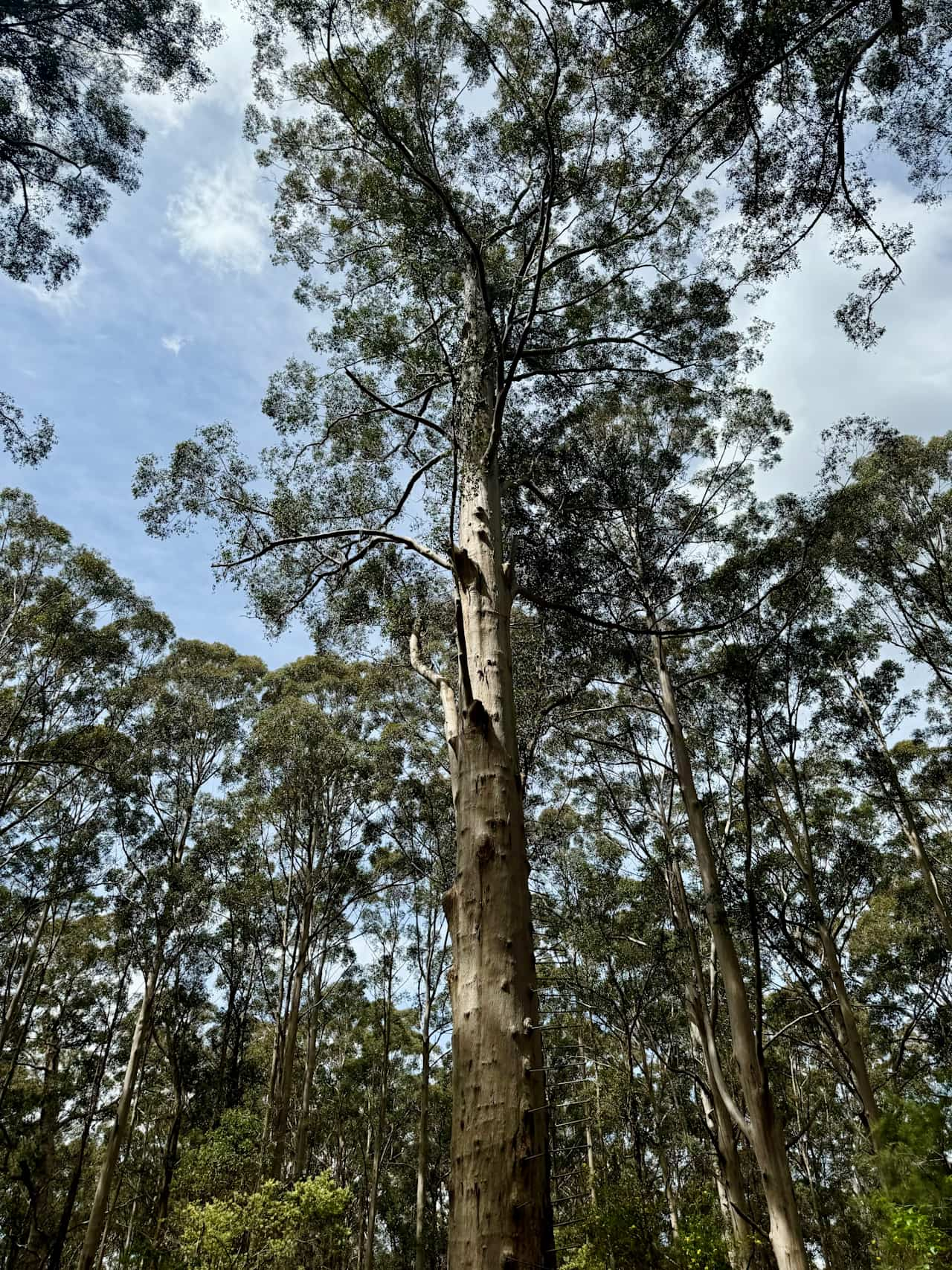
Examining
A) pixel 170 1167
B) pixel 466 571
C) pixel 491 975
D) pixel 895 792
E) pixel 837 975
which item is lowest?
pixel 491 975

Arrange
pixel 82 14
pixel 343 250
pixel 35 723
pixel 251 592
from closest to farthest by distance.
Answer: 1. pixel 82 14
2. pixel 251 592
3. pixel 343 250
4. pixel 35 723

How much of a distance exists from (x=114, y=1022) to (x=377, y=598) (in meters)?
13.1

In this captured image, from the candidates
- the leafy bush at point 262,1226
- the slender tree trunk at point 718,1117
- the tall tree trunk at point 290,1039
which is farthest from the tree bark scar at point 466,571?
the tall tree trunk at point 290,1039

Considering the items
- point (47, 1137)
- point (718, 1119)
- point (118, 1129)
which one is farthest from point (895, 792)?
point (47, 1137)

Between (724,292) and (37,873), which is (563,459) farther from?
(37,873)

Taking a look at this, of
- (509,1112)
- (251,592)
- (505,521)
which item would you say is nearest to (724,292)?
(505,521)

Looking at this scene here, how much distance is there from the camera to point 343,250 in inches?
337

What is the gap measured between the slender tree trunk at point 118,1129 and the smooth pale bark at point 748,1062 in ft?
30.8

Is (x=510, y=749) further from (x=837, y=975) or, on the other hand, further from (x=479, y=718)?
(x=837, y=975)

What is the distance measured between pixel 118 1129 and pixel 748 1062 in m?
9.91

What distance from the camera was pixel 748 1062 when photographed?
706 centimetres

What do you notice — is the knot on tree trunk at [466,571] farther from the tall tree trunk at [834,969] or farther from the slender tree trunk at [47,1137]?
the slender tree trunk at [47,1137]

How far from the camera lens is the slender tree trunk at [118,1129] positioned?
34.7 feet

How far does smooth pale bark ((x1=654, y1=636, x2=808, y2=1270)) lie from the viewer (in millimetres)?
6324
